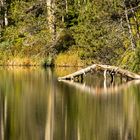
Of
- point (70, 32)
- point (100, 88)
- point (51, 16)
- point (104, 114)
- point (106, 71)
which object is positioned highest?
point (51, 16)

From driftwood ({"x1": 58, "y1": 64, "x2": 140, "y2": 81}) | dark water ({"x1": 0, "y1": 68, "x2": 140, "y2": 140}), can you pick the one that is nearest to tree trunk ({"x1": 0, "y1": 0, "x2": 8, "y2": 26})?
driftwood ({"x1": 58, "y1": 64, "x2": 140, "y2": 81})

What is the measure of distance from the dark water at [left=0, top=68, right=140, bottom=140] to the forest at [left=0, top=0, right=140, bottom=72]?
8.00m

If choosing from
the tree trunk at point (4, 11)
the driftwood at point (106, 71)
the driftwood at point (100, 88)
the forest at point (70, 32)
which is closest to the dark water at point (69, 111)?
the driftwood at point (100, 88)

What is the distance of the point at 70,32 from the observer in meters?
51.6

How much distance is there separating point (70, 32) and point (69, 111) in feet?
104

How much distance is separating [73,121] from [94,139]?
3.15m

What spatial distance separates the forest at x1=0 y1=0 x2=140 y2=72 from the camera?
40.6 m

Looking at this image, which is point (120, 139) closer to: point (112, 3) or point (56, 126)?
point (56, 126)

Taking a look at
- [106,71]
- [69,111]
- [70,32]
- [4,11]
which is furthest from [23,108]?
[4,11]

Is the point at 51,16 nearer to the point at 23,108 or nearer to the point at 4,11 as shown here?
the point at 4,11

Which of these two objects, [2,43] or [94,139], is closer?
[94,139]

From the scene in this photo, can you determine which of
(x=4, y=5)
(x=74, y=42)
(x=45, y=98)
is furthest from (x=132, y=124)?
(x=4, y=5)

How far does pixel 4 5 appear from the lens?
58.5 meters

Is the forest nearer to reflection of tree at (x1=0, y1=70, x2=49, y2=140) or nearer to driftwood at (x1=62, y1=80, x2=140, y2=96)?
driftwood at (x1=62, y1=80, x2=140, y2=96)
